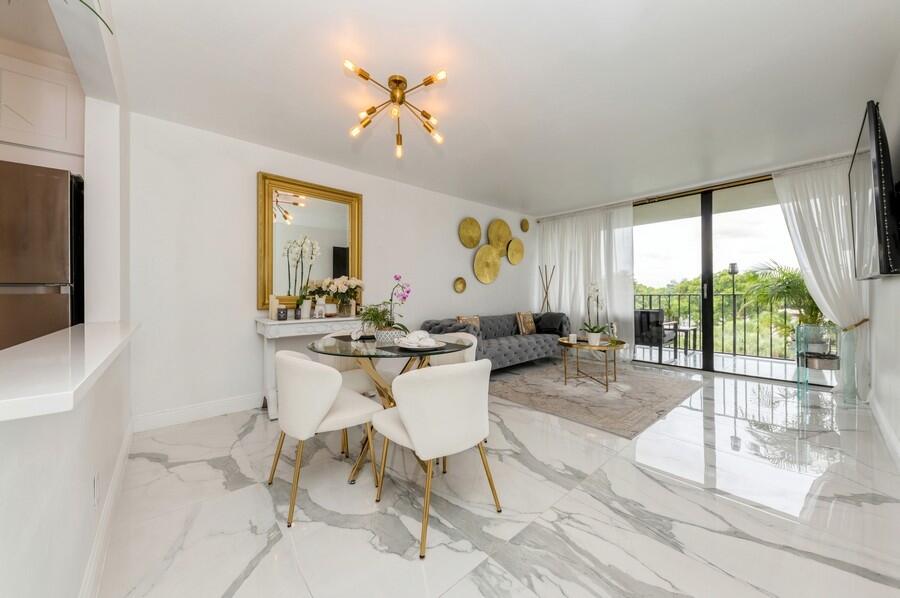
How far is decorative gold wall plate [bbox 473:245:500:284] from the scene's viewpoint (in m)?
5.38

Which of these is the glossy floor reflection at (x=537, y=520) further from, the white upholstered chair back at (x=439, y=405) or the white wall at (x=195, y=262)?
the white wall at (x=195, y=262)

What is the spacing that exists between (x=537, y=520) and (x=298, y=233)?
3170 millimetres

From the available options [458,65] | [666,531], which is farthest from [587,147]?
[666,531]

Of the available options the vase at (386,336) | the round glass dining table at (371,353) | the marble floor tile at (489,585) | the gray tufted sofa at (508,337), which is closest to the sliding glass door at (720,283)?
the gray tufted sofa at (508,337)

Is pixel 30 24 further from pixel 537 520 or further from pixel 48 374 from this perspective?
pixel 537 520

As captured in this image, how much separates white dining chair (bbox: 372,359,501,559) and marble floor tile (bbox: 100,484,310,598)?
603 millimetres

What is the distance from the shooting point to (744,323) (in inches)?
191

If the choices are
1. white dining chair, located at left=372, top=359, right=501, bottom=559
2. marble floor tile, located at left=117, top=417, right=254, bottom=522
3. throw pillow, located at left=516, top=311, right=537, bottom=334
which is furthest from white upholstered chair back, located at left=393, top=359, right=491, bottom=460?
throw pillow, located at left=516, top=311, right=537, bottom=334

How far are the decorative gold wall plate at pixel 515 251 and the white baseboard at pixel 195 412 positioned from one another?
415 cm

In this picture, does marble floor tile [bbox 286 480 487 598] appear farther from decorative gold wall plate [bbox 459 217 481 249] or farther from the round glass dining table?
decorative gold wall plate [bbox 459 217 481 249]

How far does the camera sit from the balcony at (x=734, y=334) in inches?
180

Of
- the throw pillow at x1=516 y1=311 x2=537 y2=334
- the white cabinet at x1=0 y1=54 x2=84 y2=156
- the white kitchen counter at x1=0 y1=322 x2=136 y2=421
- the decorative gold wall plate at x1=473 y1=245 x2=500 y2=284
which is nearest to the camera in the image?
the white kitchen counter at x1=0 y1=322 x2=136 y2=421

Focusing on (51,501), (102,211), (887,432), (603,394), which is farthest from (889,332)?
(102,211)

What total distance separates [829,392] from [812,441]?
6.05ft
